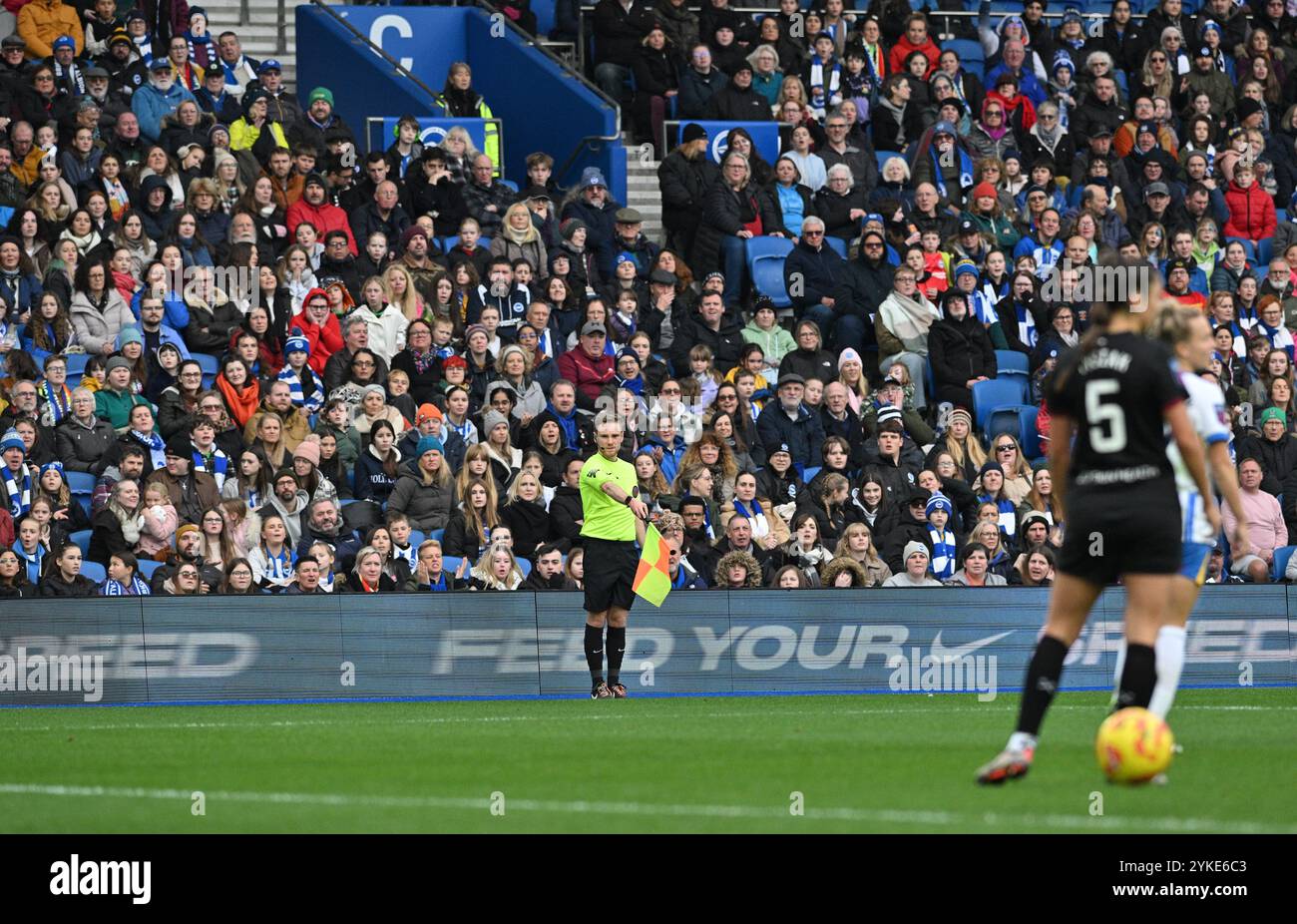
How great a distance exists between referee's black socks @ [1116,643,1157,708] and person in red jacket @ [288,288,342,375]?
1189cm

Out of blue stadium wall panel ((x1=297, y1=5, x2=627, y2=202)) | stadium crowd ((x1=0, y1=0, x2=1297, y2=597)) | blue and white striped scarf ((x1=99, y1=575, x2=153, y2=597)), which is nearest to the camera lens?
blue and white striped scarf ((x1=99, y1=575, x2=153, y2=597))

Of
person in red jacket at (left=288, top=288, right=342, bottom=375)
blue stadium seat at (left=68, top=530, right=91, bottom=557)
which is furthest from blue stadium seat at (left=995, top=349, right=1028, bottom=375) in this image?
blue stadium seat at (left=68, top=530, right=91, bottom=557)

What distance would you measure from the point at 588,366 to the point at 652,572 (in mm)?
4470

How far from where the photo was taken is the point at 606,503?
1628 centimetres

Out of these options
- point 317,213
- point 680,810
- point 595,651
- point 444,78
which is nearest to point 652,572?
point 595,651

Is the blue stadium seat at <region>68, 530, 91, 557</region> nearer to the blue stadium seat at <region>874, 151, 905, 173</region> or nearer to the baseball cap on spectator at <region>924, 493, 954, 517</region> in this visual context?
the baseball cap on spectator at <region>924, 493, 954, 517</region>

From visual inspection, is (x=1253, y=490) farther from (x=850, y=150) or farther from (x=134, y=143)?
(x=134, y=143)

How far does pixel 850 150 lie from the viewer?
23719mm

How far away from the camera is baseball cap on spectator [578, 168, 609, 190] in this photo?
22.3m

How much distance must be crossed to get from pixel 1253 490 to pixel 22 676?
35.7 feet

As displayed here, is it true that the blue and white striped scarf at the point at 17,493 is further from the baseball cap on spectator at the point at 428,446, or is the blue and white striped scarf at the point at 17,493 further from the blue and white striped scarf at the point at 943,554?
the blue and white striped scarf at the point at 943,554

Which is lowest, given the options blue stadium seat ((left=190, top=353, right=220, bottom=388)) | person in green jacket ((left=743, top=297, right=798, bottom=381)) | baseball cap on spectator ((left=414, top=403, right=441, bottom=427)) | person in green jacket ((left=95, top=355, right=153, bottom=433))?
baseball cap on spectator ((left=414, top=403, right=441, bottom=427))

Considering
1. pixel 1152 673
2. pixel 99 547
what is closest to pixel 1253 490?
pixel 99 547

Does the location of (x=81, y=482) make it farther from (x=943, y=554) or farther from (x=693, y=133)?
(x=693, y=133)
